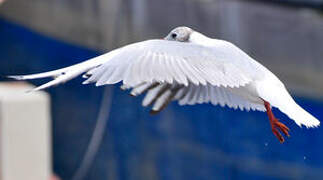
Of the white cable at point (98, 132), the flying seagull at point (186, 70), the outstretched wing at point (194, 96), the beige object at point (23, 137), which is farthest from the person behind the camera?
the white cable at point (98, 132)

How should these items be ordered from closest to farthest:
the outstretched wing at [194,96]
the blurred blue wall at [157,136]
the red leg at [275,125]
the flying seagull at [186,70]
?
the flying seagull at [186,70]
the red leg at [275,125]
the outstretched wing at [194,96]
the blurred blue wall at [157,136]

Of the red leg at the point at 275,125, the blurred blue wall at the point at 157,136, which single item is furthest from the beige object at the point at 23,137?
the red leg at the point at 275,125

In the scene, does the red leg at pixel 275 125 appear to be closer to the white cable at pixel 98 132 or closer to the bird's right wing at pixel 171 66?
the bird's right wing at pixel 171 66

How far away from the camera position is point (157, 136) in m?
5.91

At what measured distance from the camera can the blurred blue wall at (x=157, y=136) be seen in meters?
5.22

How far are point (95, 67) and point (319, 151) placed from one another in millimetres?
1898

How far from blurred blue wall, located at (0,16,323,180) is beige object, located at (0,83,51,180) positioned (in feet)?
3.13

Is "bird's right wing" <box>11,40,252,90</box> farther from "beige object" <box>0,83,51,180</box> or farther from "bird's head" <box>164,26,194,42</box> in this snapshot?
"beige object" <box>0,83,51,180</box>

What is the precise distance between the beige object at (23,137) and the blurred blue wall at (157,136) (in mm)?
954

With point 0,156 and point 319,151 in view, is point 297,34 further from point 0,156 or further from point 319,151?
point 0,156

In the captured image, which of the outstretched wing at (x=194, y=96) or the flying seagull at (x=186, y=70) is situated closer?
the flying seagull at (x=186, y=70)

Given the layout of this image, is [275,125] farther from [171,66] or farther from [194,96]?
[171,66]

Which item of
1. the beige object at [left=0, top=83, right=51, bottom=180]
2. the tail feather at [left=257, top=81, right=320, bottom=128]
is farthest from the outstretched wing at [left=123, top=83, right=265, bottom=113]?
the beige object at [left=0, top=83, right=51, bottom=180]

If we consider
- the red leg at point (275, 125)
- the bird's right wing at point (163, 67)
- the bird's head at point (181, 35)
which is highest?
the bird's right wing at point (163, 67)
